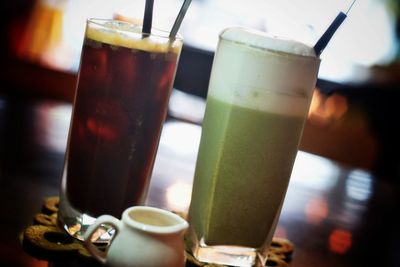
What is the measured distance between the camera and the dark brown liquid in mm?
925

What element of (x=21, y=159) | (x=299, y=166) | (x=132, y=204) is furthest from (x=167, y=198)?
(x=299, y=166)

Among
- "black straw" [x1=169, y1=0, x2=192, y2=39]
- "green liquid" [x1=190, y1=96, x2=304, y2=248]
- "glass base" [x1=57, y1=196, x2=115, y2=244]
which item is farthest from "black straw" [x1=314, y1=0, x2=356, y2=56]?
"glass base" [x1=57, y1=196, x2=115, y2=244]

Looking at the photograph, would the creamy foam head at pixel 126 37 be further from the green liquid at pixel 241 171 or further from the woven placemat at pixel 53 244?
the woven placemat at pixel 53 244

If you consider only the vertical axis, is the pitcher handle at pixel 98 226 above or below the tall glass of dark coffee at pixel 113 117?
below

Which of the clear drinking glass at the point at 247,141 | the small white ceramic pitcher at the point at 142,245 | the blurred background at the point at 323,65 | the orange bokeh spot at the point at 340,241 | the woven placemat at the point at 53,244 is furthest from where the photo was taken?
the blurred background at the point at 323,65

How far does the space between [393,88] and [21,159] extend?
3.32 metres

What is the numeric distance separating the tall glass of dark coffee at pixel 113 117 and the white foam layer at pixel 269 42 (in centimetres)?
12

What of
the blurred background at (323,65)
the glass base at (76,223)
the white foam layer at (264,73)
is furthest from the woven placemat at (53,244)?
the blurred background at (323,65)

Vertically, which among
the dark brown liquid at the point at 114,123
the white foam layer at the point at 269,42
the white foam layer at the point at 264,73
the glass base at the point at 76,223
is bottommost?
the glass base at the point at 76,223

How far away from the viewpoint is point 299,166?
2.07 m

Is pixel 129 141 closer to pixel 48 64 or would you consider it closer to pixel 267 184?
pixel 267 184

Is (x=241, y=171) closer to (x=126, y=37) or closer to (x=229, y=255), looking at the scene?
(x=229, y=255)

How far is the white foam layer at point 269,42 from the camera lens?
929mm

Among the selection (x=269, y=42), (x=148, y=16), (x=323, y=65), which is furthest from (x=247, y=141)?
(x=323, y=65)
